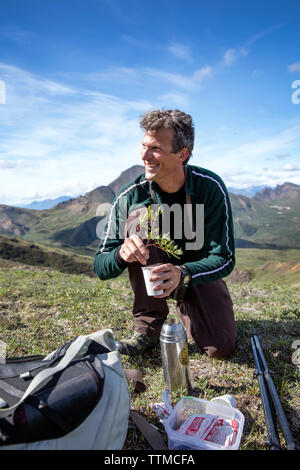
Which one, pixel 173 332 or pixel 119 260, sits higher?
pixel 119 260

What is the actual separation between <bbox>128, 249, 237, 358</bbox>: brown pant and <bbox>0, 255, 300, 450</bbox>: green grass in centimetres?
26

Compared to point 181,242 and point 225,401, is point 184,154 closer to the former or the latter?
point 181,242

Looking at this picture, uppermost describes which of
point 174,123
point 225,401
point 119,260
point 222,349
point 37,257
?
point 174,123

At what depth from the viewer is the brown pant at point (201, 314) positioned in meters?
4.73

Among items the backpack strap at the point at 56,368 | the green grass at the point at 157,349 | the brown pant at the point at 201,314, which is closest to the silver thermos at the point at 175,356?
the green grass at the point at 157,349

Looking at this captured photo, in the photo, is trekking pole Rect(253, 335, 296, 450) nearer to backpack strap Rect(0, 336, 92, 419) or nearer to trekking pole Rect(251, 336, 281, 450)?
trekking pole Rect(251, 336, 281, 450)

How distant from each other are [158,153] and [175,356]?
2834 millimetres

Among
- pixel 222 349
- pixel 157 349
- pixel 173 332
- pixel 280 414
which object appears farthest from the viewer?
pixel 157 349

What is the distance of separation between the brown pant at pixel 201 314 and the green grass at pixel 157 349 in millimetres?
263

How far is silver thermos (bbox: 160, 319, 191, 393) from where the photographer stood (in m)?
3.96

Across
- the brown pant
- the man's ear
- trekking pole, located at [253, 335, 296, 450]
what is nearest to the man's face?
the man's ear

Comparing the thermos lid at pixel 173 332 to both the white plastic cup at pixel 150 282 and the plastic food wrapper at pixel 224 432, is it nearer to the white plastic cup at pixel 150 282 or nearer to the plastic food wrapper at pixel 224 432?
the white plastic cup at pixel 150 282

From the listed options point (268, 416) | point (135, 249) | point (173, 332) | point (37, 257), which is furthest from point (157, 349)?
point (37, 257)

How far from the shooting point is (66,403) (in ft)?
8.33
